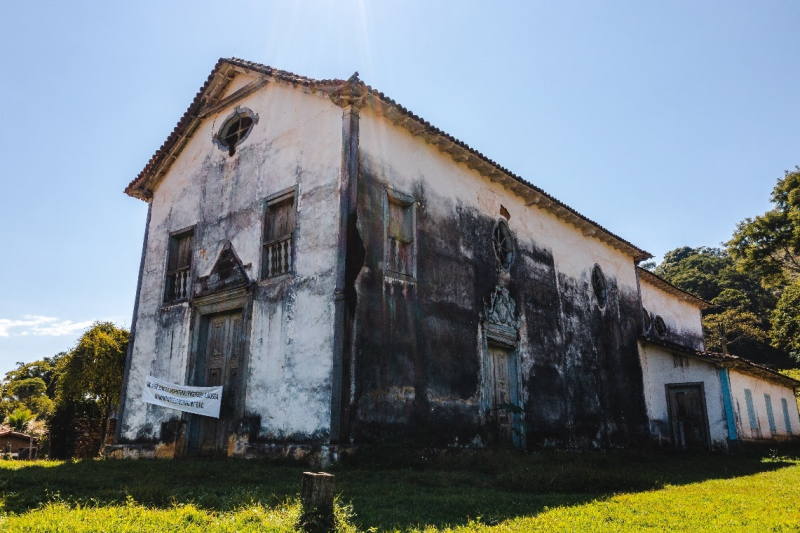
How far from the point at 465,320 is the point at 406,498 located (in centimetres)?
586

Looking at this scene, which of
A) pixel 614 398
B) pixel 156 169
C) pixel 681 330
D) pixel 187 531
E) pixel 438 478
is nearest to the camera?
pixel 187 531

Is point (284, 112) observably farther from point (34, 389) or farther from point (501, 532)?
point (34, 389)

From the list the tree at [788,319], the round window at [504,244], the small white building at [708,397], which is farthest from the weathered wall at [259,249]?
the tree at [788,319]

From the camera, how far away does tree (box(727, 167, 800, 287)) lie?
81.7 feet

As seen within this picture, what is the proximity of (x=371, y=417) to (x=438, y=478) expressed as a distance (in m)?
1.82

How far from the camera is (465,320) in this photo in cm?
1205

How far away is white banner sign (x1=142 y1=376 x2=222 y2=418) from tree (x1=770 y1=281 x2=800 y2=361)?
2684 centimetres

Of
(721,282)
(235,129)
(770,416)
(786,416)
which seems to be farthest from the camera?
(721,282)

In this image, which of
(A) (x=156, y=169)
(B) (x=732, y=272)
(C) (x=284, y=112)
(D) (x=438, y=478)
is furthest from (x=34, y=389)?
(B) (x=732, y=272)

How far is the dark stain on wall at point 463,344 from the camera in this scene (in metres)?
9.91

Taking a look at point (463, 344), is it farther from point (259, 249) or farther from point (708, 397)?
point (708, 397)

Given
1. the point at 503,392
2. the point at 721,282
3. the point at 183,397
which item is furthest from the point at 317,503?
the point at 721,282

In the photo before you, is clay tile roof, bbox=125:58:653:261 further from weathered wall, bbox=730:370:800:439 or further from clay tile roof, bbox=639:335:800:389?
weathered wall, bbox=730:370:800:439

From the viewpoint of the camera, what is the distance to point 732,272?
44.8 m
